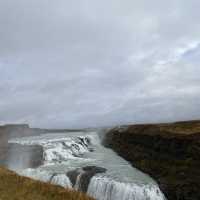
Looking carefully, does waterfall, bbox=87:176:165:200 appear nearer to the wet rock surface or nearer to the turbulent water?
the turbulent water

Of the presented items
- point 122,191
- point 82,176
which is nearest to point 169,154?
point 82,176

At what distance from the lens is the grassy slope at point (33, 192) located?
17438 mm

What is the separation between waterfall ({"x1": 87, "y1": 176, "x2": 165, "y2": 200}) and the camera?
3253 cm

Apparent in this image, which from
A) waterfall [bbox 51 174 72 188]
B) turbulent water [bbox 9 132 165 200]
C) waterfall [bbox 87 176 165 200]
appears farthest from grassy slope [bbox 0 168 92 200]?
waterfall [bbox 51 174 72 188]

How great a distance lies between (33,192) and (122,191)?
52.8 feet

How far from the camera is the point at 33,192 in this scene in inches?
727

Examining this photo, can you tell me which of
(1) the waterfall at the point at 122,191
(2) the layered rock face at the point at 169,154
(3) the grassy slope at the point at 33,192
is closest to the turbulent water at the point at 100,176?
(1) the waterfall at the point at 122,191

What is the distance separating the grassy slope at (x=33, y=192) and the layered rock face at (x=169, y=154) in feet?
63.1

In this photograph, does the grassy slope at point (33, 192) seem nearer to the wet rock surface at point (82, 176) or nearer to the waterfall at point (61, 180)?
the waterfall at point (61, 180)

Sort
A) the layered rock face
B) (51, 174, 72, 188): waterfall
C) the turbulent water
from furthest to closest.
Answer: (51, 174, 72, 188): waterfall
the layered rock face
the turbulent water

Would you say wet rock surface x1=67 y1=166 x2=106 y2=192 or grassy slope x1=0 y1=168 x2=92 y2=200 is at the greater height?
grassy slope x1=0 y1=168 x2=92 y2=200

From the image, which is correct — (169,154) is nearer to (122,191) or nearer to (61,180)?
(122,191)

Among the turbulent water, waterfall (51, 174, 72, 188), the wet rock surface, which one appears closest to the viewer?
the turbulent water

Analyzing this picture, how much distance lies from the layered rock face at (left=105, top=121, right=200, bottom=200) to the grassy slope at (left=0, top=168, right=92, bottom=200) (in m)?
19.2
